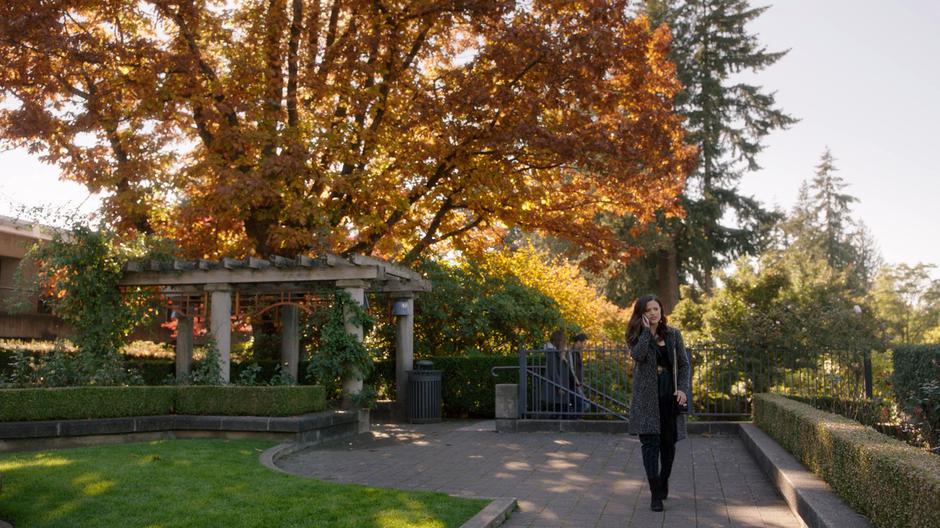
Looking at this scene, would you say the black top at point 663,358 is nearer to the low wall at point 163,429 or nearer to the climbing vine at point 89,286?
the low wall at point 163,429

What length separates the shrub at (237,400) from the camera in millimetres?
12711

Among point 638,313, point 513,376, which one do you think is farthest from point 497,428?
point 638,313

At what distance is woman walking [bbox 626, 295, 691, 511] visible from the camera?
24.5ft

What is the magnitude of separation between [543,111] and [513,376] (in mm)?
5906

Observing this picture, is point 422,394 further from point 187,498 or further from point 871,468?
point 871,468

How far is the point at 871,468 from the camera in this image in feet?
18.3

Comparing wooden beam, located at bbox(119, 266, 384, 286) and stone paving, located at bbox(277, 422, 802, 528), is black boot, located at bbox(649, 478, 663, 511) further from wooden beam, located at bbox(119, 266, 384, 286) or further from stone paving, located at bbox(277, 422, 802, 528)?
wooden beam, located at bbox(119, 266, 384, 286)

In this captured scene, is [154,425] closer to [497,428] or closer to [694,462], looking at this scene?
[497,428]

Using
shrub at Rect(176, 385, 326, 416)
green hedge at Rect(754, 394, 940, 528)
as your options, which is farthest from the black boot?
shrub at Rect(176, 385, 326, 416)

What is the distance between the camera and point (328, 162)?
16969mm

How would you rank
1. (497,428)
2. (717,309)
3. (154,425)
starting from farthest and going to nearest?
(717,309)
(497,428)
(154,425)

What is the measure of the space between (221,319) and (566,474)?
7966 millimetres

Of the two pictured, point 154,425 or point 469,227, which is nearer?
point 154,425

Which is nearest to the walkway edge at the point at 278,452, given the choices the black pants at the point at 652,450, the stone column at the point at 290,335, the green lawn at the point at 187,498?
the green lawn at the point at 187,498
